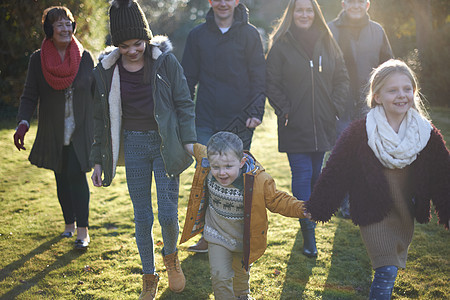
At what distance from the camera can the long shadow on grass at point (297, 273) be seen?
332cm

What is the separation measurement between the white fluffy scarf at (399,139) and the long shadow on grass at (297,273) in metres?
1.37

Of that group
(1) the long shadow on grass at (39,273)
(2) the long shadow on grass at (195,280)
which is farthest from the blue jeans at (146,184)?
(1) the long shadow on grass at (39,273)

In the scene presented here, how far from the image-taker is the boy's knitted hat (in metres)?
2.84

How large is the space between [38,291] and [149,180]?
133 centimetres

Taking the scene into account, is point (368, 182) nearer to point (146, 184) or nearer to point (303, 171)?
point (303, 171)

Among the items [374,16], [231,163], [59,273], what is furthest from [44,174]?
[374,16]

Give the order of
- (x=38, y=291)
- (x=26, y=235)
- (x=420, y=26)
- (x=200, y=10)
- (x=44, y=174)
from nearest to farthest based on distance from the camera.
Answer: (x=38, y=291) → (x=26, y=235) → (x=44, y=174) → (x=420, y=26) → (x=200, y=10)

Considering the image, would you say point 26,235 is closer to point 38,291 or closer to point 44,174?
point 38,291

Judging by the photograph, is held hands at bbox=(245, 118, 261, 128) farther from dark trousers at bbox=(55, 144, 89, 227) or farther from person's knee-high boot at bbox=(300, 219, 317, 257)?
dark trousers at bbox=(55, 144, 89, 227)

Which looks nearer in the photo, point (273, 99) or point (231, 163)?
point (231, 163)

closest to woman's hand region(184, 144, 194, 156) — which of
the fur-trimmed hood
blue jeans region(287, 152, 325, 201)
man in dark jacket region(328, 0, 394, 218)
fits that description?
the fur-trimmed hood

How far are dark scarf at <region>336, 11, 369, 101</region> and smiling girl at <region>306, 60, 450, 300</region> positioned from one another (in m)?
1.85

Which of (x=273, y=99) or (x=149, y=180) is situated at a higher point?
(x=273, y=99)

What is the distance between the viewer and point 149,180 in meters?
3.17
